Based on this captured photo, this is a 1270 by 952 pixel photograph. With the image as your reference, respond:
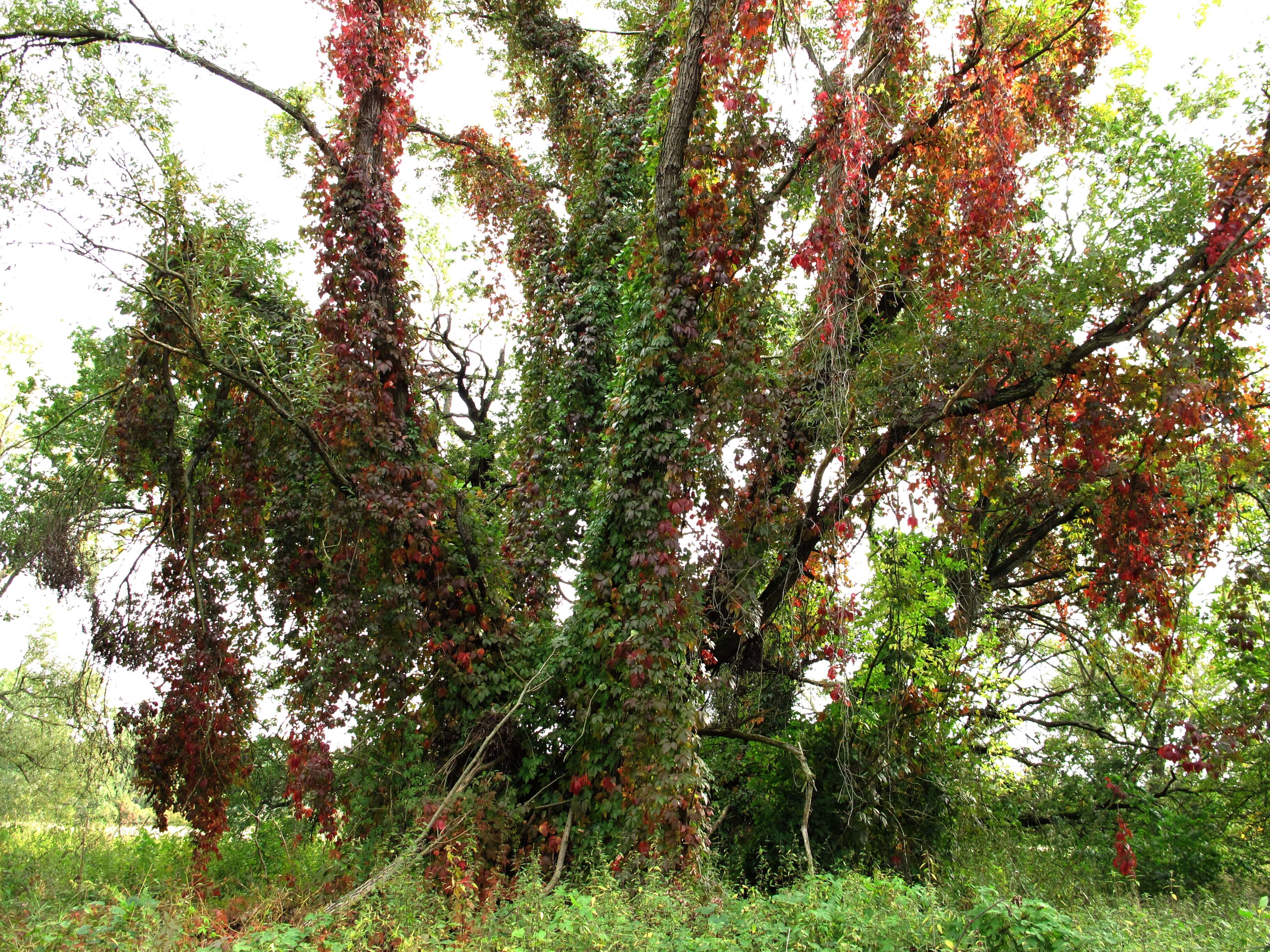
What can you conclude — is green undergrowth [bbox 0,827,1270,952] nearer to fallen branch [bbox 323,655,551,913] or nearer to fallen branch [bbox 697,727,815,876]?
fallen branch [bbox 323,655,551,913]

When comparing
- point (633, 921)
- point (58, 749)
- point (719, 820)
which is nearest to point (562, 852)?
point (719, 820)

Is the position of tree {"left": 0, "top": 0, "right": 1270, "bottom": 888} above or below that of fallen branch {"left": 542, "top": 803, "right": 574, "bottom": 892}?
above

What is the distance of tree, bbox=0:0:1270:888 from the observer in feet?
19.8

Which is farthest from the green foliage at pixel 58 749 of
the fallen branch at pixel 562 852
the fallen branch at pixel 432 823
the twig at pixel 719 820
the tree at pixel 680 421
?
the twig at pixel 719 820

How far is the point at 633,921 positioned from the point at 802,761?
261 centimetres

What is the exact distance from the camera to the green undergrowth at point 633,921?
12.1 feet

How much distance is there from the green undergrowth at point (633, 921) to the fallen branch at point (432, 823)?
10 cm

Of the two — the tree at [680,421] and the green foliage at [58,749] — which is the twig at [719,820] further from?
the green foliage at [58,749]

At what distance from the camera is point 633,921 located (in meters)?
4.10

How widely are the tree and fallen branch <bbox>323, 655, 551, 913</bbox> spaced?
18cm

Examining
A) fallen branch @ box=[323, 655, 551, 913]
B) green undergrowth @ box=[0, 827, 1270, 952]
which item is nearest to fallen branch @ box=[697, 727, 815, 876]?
green undergrowth @ box=[0, 827, 1270, 952]

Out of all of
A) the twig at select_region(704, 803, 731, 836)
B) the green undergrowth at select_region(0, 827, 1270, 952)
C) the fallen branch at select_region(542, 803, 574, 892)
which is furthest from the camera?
the twig at select_region(704, 803, 731, 836)

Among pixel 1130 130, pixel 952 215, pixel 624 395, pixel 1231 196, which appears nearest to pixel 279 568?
pixel 624 395

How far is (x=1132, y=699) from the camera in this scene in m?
9.50
